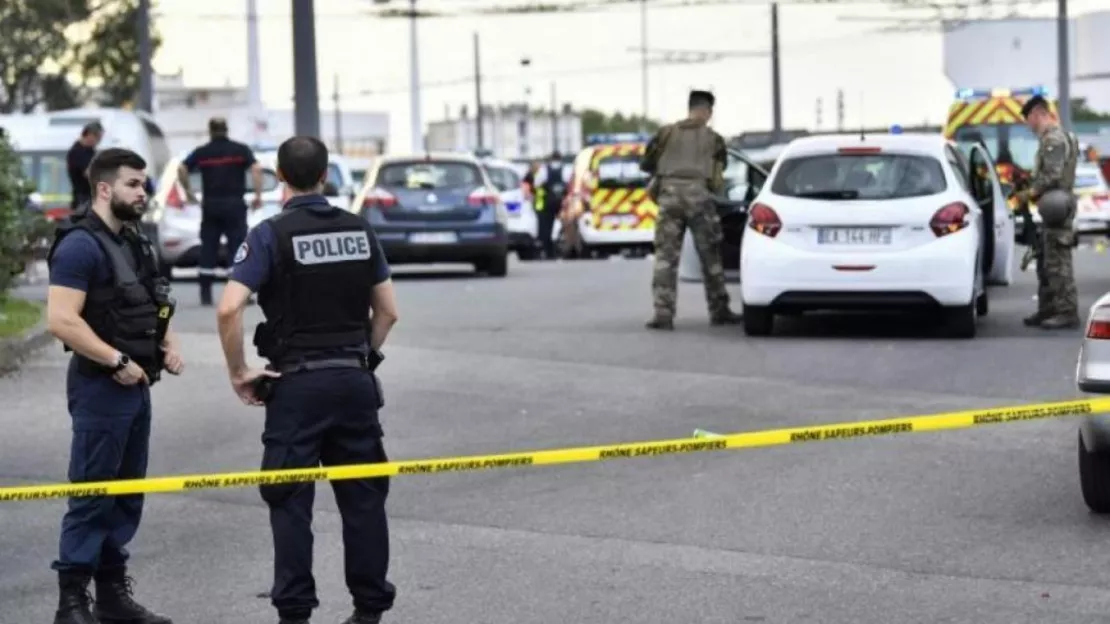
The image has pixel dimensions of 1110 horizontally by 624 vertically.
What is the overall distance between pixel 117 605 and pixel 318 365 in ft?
4.17

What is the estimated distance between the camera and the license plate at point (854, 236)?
1584 cm

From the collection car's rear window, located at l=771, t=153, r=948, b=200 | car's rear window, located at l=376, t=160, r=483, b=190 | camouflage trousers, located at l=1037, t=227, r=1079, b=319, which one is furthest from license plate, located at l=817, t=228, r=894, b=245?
car's rear window, located at l=376, t=160, r=483, b=190

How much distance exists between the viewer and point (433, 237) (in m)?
24.7

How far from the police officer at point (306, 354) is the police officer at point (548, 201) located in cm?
2878

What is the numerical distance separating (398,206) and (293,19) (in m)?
2.36

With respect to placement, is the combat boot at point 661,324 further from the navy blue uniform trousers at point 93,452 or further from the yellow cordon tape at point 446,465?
the navy blue uniform trousers at point 93,452

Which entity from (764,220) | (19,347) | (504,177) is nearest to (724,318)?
(764,220)

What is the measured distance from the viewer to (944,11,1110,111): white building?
89188 millimetres

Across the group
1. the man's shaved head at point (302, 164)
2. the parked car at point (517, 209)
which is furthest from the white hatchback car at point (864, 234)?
the parked car at point (517, 209)

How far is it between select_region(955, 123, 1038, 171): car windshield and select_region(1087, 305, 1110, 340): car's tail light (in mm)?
24547

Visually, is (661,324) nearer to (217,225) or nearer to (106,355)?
(217,225)

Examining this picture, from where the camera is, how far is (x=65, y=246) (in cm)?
722

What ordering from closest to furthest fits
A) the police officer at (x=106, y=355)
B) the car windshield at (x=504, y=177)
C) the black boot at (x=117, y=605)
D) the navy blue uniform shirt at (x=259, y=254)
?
the navy blue uniform shirt at (x=259, y=254) → the police officer at (x=106, y=355) → the black boot at (x=117, y=605) → the car windshield at (x=504, y=177)

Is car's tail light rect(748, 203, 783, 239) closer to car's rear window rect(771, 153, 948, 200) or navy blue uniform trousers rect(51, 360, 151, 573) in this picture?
car's rear window rect(771, 153, 948, 200)
